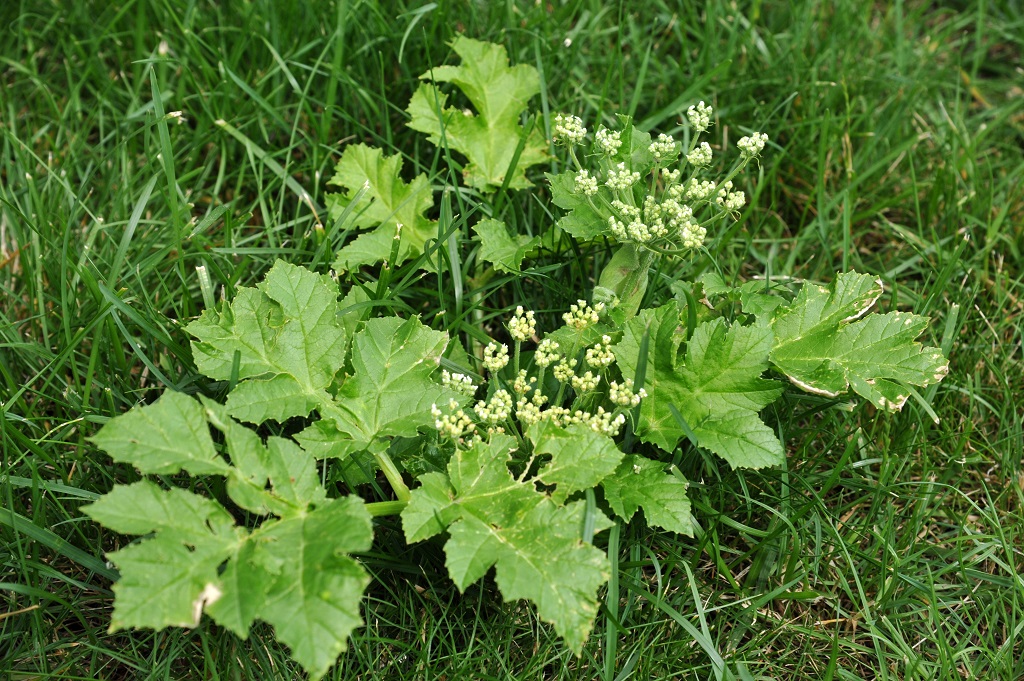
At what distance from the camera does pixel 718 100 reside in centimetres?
440

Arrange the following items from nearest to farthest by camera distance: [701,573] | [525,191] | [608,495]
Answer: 1. [608,495]
2. [701,573]
3. [525,191]

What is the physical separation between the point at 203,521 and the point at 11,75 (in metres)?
2.99

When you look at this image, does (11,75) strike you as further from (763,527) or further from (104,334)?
(763,527)

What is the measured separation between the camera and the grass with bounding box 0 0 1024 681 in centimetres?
290

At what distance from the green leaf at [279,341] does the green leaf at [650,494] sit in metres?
0.92

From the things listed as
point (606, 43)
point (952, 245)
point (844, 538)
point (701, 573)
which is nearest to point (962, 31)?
point (952, 245)

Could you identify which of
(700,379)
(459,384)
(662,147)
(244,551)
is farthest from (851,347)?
(244,551)

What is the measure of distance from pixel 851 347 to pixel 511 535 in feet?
4.24

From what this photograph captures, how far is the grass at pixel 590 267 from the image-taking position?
290 cm

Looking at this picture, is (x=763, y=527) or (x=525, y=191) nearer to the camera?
(x=763, y=527)

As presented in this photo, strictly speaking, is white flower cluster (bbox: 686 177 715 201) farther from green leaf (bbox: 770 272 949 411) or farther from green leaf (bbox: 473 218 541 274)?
green leaf (bbox: 473 218 541 274)

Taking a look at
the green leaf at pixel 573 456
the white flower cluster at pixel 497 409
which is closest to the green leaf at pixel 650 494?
the green leaf at pixel 573 456

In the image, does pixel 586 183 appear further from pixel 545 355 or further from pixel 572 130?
pixel 545 355

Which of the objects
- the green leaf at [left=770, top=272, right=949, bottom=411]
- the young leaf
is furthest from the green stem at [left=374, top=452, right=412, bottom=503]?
the green leaf at [left=770, top=272, right=949, bottom=411]
